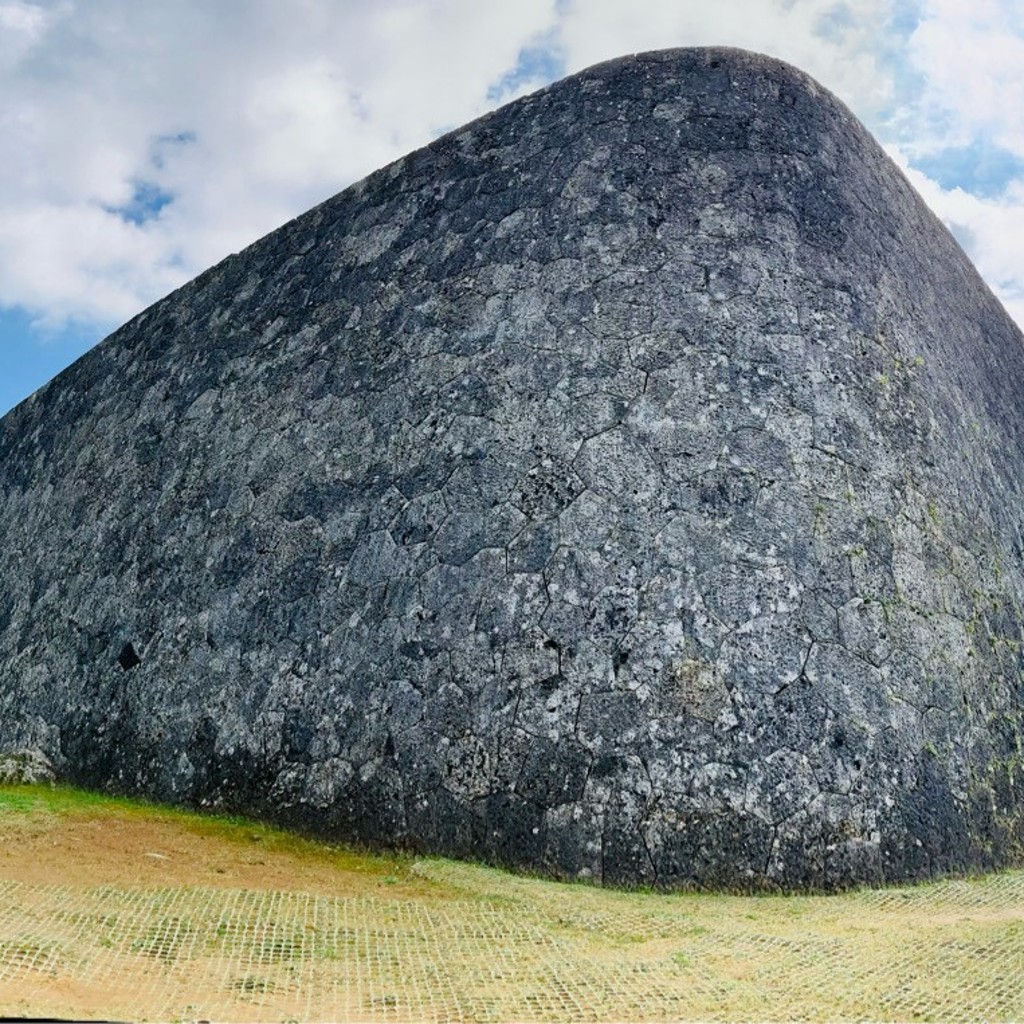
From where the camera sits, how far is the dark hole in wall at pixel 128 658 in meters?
4.60

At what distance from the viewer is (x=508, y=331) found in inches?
158

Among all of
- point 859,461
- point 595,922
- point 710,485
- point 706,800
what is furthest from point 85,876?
point 859,461

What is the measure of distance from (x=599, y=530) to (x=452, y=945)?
5.05 ft

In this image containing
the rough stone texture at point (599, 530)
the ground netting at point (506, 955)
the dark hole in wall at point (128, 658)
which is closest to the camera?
the ground netting at point (506, 955)

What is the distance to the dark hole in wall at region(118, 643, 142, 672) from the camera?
15.1ft

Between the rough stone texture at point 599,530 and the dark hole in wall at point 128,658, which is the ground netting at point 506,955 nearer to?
the rough stone texture at point 599,530

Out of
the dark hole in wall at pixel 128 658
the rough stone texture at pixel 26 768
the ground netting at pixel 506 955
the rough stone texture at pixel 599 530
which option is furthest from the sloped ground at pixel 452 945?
the rough stone texture at pixel 26 768

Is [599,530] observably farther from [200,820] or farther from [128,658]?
[128,658]

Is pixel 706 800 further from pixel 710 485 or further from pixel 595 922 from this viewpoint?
pixel 710 485

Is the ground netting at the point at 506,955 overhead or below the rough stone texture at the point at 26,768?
below

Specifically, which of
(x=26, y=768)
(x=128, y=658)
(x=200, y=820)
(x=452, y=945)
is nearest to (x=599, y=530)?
(x=452, y=945)

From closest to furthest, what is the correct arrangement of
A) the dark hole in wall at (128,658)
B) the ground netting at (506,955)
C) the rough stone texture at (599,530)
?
the ground netting at (506,955), the rough stone texture at (599,530), the dark hole in wall at (128,658)

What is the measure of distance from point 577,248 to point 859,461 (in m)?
1.39

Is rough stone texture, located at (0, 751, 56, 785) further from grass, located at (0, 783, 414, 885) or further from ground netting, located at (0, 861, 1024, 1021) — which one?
ground netting, located at (0, 861, 1024, 1021)
